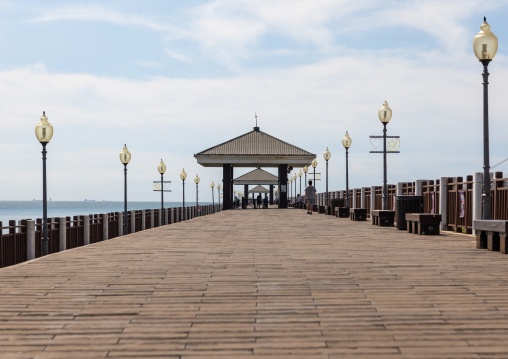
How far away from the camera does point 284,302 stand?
630 centimetres

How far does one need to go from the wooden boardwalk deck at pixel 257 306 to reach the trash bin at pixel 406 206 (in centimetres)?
741

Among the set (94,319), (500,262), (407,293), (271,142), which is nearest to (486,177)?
(500,262)

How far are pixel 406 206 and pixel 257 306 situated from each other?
42.8 ft

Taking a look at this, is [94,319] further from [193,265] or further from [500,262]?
[500,262]

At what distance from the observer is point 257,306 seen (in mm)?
6074

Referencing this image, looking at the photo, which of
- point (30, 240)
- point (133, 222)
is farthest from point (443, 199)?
point (133, 222)

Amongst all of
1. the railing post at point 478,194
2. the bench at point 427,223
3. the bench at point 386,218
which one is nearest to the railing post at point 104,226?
the bench at point 386,218

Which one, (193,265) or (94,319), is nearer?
(94,319)

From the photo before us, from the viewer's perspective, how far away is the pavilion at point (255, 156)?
47.6 meters

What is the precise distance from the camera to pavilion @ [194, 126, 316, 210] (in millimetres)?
47562

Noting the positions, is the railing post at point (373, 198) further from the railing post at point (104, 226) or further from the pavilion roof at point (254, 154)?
the pavilion roof at point (254, 154)

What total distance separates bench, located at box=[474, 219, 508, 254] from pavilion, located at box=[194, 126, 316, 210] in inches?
1393

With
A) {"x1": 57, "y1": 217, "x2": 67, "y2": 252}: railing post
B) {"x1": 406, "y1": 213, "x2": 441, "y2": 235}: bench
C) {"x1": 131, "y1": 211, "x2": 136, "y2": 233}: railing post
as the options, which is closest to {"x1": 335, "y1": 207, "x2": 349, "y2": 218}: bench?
{"x1": 131, "y1": 211, "x2": 136, "y2": 233}: railing post

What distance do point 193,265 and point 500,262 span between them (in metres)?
5.08
